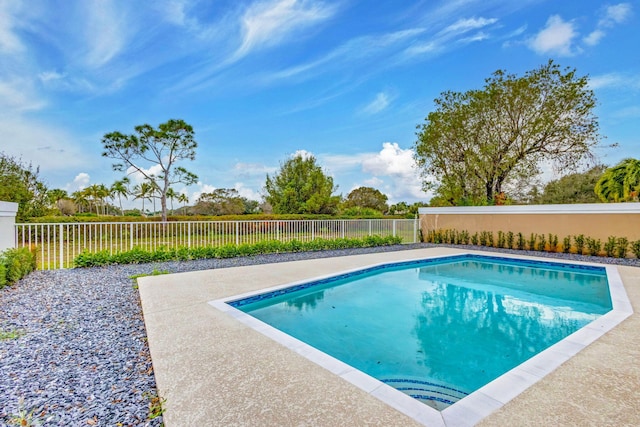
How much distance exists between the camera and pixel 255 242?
31.4ft

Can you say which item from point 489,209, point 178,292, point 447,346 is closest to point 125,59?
point 178,292

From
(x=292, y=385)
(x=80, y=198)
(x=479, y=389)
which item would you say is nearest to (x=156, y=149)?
(x=80, y=198)

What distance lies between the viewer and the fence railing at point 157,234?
22.9ft

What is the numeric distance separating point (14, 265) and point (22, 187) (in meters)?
9.92

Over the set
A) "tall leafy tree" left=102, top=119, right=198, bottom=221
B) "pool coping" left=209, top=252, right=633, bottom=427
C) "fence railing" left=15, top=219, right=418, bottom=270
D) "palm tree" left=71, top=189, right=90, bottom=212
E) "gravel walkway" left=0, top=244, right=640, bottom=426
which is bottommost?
"pool coping" left=209, top=252, right=633, bottom=427

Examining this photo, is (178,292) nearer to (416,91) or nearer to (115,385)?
(115,385)

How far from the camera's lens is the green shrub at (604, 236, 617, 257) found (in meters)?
9.42

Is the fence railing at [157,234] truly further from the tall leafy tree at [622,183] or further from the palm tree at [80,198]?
the palm tree at [80,198]

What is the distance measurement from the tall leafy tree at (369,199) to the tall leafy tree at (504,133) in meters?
19.7

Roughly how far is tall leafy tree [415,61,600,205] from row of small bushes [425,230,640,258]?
2062mm

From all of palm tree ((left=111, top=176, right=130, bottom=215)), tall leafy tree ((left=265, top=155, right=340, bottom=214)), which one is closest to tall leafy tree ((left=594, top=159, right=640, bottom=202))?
tall leafy tree ((left=265, top=155, right=340, bottom=214))

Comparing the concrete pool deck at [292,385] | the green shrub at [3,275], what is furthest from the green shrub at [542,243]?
the green shrub at [3,275]

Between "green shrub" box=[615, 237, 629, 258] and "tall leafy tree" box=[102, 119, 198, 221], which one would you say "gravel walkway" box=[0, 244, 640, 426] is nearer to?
"green shrub" box=[615, 237, 629, 258]

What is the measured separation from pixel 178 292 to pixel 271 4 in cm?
676
